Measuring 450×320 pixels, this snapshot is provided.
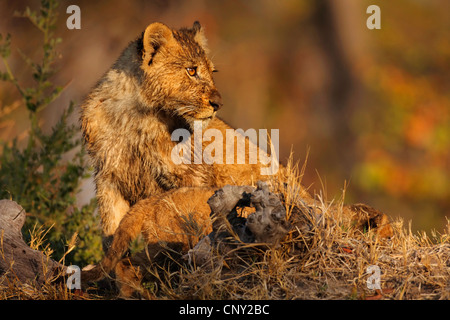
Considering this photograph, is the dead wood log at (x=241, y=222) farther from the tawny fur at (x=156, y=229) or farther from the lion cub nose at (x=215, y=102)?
the lion cub nose at (x=215, y=102)

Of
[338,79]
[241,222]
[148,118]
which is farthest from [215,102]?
[338,79]

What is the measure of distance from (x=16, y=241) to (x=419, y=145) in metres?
12.9

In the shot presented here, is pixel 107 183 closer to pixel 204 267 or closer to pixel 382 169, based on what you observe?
pixel 204 267

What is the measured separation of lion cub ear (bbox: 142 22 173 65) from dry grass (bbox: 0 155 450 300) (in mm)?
2125

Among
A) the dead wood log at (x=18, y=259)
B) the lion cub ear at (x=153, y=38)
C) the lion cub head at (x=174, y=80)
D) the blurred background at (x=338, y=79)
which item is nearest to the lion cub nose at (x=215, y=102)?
the lion cub head at (x=174, y=80)

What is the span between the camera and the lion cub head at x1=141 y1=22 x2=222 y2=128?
5676mm

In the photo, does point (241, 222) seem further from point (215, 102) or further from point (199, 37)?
point (199, 37)

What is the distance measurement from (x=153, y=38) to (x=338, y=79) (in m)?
11.7

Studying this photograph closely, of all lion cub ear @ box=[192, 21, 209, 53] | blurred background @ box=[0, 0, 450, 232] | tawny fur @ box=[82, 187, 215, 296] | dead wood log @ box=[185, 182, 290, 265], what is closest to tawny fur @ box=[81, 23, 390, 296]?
lion cub ear @ box=[192, 21, 209, 53]

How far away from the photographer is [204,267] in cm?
396

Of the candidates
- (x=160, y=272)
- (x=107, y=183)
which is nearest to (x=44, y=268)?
(x=160, y=272)

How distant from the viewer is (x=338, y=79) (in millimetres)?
16766

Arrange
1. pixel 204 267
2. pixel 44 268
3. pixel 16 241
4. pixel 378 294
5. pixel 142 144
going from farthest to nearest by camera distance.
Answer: pixel 142 144
pixel 16 241
pixel 44 268
pixel 204 267
pixel 378 294

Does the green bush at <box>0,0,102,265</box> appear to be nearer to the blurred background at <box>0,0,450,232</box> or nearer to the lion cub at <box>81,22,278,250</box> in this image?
the lion cub at <box>81,22,278,250</box>
